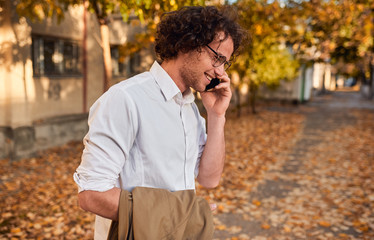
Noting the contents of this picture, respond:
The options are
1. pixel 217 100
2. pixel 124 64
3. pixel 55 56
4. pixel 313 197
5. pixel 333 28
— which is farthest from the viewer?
pixel 124 64

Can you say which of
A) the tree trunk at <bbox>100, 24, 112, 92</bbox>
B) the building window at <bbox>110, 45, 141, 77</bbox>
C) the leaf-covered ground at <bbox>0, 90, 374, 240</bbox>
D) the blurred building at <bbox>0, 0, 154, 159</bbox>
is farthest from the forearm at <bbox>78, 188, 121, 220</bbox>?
the building window at <bbox>110, 45, 141, 77</bbox>

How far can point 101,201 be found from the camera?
1.23 m

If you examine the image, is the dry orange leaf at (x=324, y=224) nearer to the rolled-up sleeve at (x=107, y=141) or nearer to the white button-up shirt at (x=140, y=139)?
the white button-up shirt at (x=140, y=139)

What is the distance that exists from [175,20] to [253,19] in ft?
38.0

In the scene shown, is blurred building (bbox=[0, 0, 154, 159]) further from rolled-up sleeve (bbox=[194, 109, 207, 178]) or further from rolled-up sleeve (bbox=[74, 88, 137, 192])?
rolled-up sleeve (bbox=[74, 88, 137, 192])

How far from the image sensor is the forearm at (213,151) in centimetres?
176

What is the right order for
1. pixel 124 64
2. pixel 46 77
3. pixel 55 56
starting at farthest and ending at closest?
pixel 124 64, pixel 55 56, pixel 46 77

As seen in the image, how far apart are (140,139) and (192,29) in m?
0.54

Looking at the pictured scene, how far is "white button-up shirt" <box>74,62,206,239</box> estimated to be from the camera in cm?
123

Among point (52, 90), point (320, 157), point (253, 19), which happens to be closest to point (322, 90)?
point (253, 19)

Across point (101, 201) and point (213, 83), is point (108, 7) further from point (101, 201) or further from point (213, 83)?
point (101, 201)

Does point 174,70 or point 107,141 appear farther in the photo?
point 174,70

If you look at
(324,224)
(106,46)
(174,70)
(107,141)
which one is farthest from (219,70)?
(106,46)

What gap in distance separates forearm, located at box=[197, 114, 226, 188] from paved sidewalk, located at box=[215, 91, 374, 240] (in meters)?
2.80
